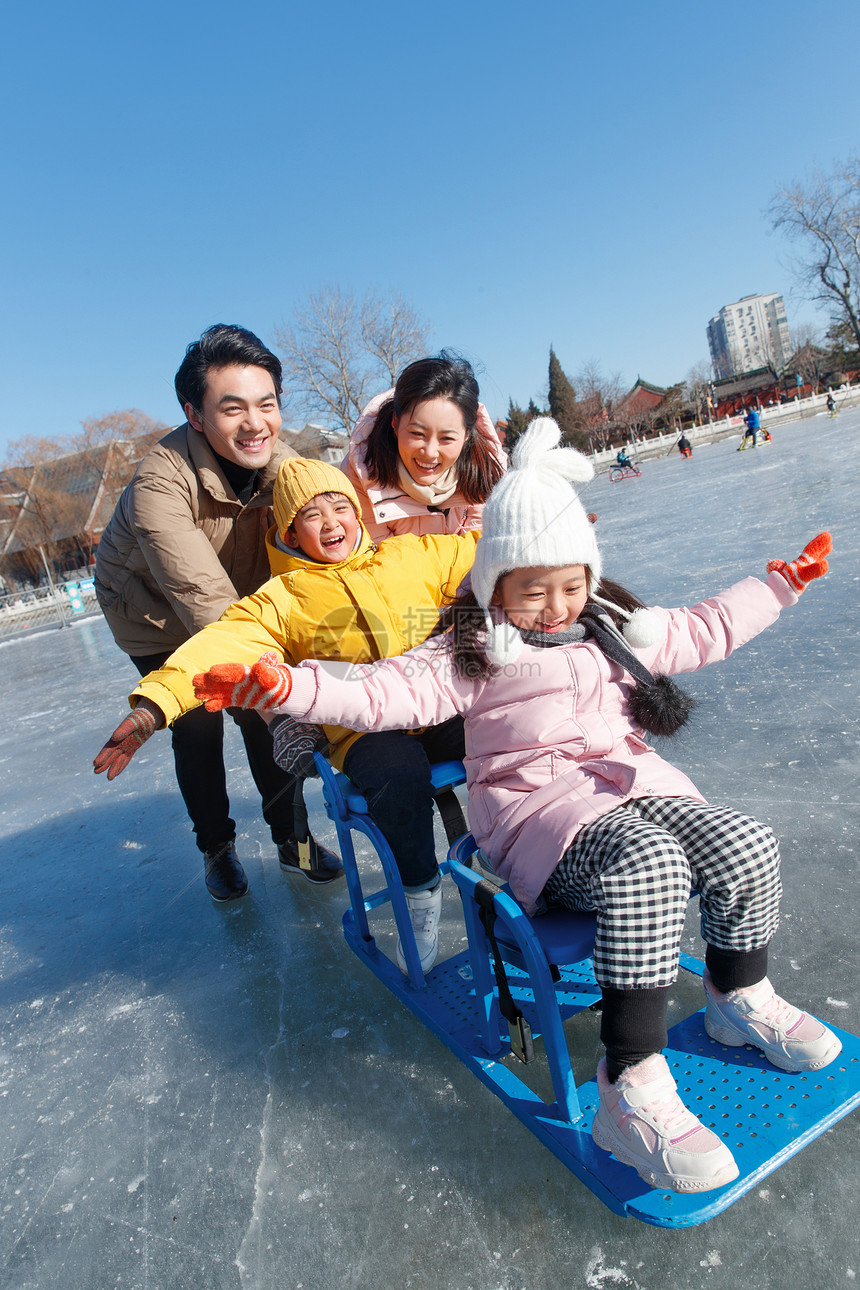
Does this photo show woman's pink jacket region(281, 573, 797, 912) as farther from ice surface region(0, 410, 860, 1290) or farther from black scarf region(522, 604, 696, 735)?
ice surface region(0, 410, 860, 1290)

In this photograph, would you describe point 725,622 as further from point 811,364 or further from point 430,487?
point 811,364

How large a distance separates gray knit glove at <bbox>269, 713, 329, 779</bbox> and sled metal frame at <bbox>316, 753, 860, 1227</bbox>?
1.40 ft

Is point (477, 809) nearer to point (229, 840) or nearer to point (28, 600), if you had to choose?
point (229, 840)

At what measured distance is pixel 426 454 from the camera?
2.16 meters

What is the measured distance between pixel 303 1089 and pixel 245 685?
93 centimetres

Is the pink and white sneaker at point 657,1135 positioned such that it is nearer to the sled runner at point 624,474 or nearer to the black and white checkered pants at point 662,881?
the black and white checkered pants at point 662,881

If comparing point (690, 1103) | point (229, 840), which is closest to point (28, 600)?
point (229, 840)

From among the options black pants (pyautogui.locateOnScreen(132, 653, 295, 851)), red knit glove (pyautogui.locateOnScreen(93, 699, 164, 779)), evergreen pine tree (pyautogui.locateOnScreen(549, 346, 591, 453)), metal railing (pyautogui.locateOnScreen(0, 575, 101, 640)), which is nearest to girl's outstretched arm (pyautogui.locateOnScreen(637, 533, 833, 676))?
red knit glove (pyautogui.locateOnScreen(93, 699, 164, 779))

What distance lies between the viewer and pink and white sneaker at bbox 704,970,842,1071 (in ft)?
4.32

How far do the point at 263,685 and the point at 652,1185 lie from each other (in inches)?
42.2

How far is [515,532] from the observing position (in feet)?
5.13

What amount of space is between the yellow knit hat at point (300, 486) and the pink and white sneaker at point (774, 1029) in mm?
1388

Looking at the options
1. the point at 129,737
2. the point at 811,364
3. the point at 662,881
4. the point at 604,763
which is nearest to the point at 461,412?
the point at 604,763

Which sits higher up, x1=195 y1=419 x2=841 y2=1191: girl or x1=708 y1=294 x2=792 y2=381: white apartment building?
x1=708 y1=294 x2=792 y2=381: white apartment building
